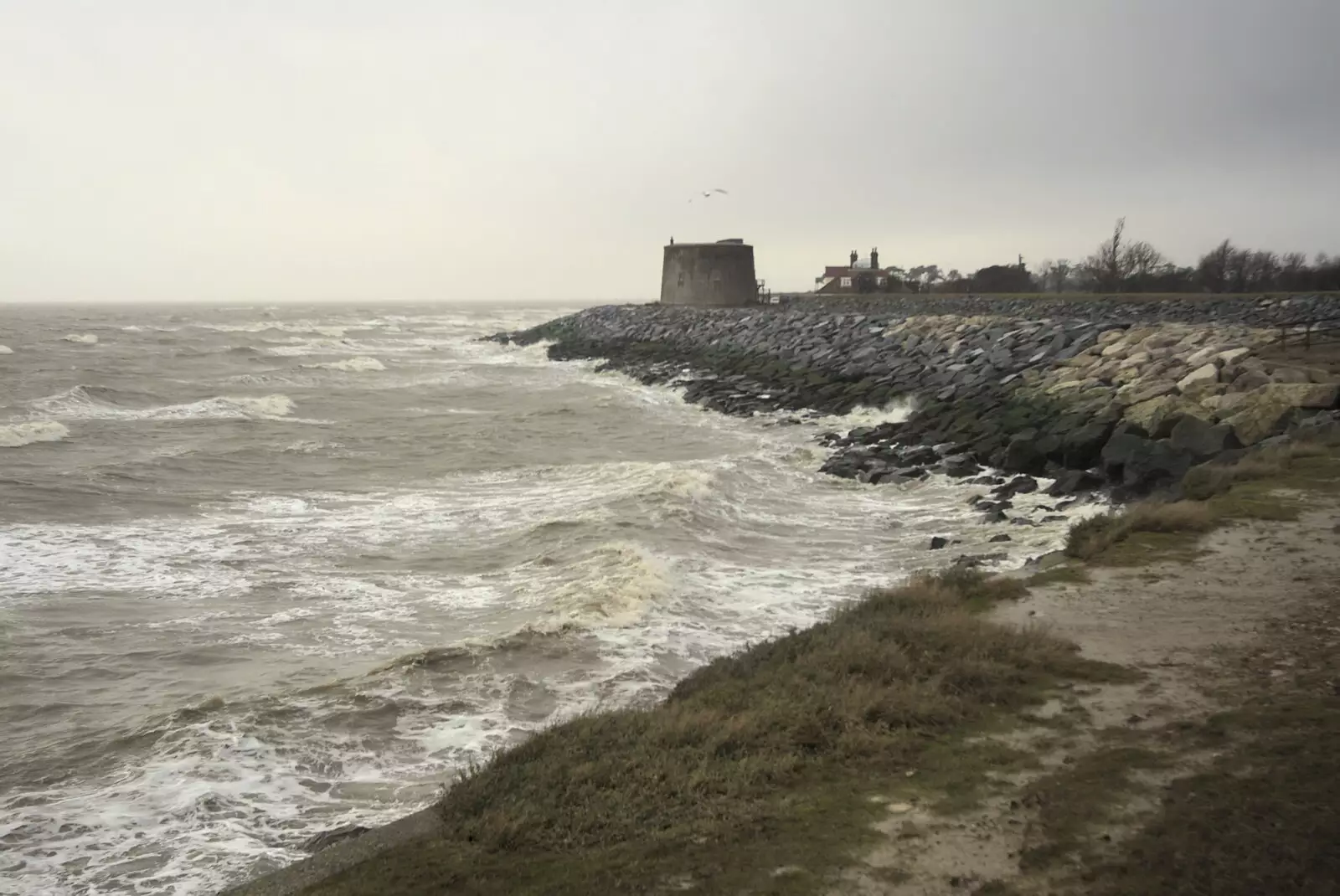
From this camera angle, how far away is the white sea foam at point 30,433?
19.3m

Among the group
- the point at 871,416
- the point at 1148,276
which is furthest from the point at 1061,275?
the point at 871,416

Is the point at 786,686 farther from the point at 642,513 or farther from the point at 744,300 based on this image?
the point at 744,300

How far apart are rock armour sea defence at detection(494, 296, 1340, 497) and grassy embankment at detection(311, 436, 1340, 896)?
661 cm

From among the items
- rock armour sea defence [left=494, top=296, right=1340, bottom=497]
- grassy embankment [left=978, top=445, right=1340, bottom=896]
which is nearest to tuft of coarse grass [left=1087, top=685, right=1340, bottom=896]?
grassy embankment [left=978, top=445, right=1340, bottom=896]

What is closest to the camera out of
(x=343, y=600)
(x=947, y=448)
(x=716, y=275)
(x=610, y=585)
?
(x=610, y=585)

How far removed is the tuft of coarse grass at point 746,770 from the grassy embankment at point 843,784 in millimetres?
10

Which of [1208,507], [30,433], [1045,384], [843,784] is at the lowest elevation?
[30,433]

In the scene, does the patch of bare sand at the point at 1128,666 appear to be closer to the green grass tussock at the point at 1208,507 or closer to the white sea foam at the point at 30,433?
the green grass tussock at the point at 1208,507

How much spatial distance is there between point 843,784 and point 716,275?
48.6 metres

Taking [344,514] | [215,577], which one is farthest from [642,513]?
[215,577]

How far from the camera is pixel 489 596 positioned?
8.84 meters

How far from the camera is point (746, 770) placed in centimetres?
408

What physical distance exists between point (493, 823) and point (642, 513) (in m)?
8.09

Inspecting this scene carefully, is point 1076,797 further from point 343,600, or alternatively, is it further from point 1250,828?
point 343,600
